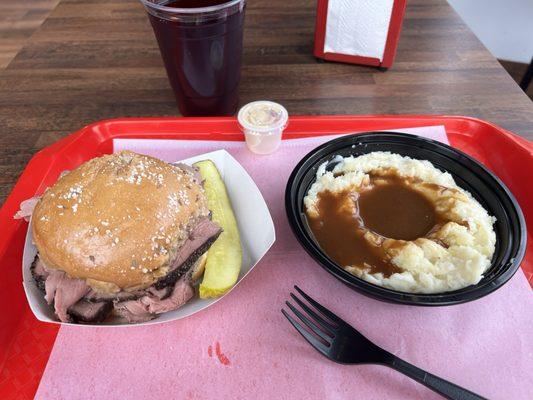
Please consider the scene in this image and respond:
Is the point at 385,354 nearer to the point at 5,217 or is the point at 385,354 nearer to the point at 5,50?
the point at 5,217

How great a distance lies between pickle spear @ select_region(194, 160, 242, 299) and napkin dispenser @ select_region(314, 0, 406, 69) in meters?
1.15

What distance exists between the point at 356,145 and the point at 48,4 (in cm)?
514

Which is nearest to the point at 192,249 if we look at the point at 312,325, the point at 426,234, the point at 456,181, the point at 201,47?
the point at 312,325

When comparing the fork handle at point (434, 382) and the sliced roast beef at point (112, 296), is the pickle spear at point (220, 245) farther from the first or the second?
the fork handle at point (434, 382)

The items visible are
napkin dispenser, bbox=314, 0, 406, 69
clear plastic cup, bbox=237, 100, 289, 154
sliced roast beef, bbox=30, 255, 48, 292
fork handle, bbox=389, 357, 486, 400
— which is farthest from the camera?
napkin dispenser, bbox=314, 0, 406, 69

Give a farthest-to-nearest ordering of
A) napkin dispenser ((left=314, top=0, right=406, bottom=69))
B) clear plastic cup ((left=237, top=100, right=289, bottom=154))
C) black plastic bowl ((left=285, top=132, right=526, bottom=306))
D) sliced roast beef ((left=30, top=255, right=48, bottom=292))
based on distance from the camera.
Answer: napkin dispenser ((left=314, top=0, right=406, bottom=69)) < clear plastic cup ((left=237, top=100, right=289, bottom=154)) < sliced roast beef ((left=30, top=255, right=48, bottom=292)) < black plastic bowl ((left=285, top=132, right=526, bottom=306))

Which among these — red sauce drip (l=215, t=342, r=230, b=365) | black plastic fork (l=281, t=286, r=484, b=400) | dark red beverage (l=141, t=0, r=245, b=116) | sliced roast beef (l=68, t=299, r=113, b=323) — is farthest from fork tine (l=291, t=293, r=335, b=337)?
dark red beverage (l=141, t=0, r=245, b=116)

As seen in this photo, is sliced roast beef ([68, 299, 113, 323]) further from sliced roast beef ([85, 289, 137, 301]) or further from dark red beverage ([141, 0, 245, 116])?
dark red beverage ([141, 0, 245, 116])

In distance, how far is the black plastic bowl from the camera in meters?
1.09

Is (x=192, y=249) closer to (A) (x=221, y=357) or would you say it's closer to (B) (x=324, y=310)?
(A) (x=221, y=357)

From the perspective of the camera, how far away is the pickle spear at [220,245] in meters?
1.18

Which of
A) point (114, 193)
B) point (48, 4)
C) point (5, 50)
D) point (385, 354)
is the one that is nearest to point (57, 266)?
point (114, 193)

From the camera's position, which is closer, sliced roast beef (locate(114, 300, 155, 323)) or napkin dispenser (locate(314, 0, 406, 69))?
sliced roast beef (locate(114, 300, 155, 323))

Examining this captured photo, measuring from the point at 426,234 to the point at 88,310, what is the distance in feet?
3.64
